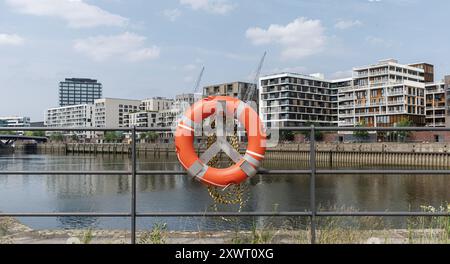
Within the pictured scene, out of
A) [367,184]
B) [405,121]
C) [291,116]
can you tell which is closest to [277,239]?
[367,184]

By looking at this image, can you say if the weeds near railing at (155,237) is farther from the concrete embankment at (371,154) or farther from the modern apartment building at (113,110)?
the modern apartment building at (113,110)

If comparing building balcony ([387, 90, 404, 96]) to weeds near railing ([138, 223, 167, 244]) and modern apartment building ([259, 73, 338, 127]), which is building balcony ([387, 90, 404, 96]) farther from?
weeds near railing ([138, 223, 167, 244])

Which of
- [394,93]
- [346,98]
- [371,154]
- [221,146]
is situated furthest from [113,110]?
[221,146]

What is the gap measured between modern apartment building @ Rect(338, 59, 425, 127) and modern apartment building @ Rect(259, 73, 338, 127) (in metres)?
11.2

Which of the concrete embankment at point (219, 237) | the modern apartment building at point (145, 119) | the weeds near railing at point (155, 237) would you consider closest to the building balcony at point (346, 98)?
the modern apartment building at point (145, 119)

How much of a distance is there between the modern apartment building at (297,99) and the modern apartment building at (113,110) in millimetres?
71351

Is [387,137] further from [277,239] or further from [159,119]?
[159,119]

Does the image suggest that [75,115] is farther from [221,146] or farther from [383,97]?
[221,146]

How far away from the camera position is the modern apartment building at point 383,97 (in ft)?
256

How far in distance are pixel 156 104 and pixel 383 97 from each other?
9135 cm

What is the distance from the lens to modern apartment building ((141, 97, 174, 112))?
154 m

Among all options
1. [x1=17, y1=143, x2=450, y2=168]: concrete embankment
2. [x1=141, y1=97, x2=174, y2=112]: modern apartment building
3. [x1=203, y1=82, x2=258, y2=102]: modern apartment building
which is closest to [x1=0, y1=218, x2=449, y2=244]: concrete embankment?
[x1=17, y1=143, x2=450, y2=168]: concrete embankment

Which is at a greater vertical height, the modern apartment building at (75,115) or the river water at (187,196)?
the modern apartment building at (75,115)
